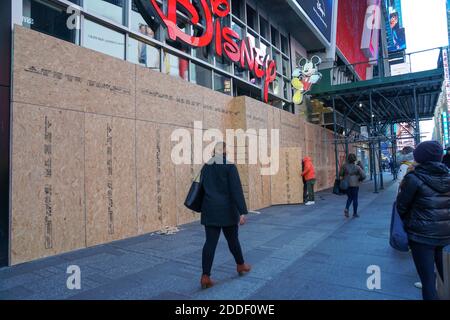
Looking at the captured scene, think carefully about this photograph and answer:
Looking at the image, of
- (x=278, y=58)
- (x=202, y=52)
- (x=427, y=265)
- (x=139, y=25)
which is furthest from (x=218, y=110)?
(x=427, y=265)

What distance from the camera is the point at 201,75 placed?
10.2 metres

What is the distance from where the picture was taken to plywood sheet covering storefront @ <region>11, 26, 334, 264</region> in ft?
16.6

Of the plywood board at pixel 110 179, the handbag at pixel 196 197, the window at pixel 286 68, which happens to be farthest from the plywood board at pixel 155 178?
the window at pixel 286 68

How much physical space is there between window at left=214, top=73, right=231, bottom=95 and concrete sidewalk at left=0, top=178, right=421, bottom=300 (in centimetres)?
586

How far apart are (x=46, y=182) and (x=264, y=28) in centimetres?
1279

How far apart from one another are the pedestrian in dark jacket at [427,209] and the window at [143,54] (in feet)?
22.7

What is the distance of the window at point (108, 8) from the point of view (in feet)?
23.0

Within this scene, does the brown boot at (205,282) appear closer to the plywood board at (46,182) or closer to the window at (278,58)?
the plywood board at (46,182)

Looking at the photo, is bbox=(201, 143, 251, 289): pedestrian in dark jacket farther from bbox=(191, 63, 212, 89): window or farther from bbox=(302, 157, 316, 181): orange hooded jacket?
bbox=(302, 157, 316, 181): orange hooded jacket

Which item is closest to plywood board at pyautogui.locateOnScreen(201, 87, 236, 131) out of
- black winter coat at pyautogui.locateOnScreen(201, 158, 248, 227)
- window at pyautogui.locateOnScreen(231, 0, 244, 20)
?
window at pyautogui.locateOnScreen(231, 0, 244, 20)

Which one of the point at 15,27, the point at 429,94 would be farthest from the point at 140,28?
the point at 429,94

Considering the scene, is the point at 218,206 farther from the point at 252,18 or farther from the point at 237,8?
the point at 252,18

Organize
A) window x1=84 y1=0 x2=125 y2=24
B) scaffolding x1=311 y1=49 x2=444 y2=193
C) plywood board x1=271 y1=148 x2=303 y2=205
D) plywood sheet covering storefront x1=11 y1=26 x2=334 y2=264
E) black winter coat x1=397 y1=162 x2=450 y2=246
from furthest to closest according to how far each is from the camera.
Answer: scaffolding x1=311 y1=49 x2=444 y2=193 → plywood board x1=271 y1=148 x2=303 y2=205 → window x1=84 y1=0 x2=125 y2=24 → plywood sheet covering storefront x1=11 y1=26 x2=334 y2=264 → black winter coat x1=397 y1=162 x2=450 y2=246
